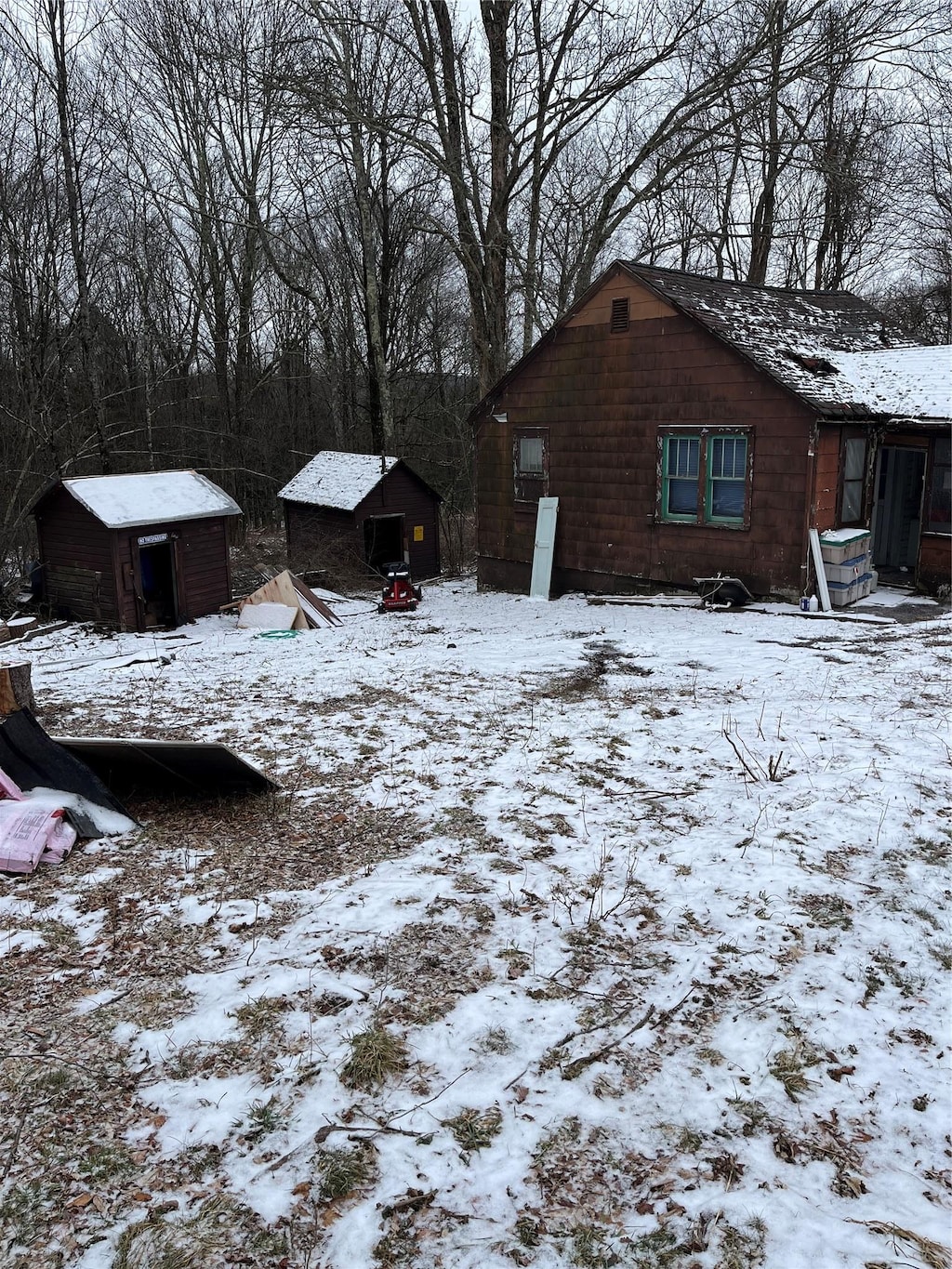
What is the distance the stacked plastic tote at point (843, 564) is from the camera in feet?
45.7

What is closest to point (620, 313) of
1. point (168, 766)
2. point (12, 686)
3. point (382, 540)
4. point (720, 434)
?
point (720, 434)

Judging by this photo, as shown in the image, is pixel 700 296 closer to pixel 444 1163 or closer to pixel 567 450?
pixel 567 450

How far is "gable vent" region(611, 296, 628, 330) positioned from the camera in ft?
52.3

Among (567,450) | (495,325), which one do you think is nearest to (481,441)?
(567,450)

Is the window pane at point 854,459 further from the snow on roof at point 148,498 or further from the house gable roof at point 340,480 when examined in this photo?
the snow on roof at point 148,498

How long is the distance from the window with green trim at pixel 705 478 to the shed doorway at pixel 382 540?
9.38m

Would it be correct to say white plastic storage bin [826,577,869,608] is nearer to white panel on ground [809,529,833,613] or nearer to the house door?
white panel on ground [809,529,833,613]

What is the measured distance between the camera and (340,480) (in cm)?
2372

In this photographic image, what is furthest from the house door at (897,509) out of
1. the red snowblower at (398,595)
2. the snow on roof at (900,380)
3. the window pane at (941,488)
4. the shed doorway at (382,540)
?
the shed doorway at (382,540)

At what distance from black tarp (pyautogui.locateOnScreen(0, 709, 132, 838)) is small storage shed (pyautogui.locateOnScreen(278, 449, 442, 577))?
16.0 metres

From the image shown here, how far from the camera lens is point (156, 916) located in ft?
18.0

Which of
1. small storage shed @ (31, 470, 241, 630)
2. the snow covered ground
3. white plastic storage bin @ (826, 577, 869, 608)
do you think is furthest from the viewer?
small storage shed @ (31, 470, 241, 630)

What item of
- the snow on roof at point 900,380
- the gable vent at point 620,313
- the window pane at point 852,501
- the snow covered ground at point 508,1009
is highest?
the gable vent at point 620,313

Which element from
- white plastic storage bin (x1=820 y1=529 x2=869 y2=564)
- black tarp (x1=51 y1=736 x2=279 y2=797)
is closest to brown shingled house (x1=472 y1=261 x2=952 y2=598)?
white plastic storage bin (x1=820 y1=529 x2=869 y2=564)
